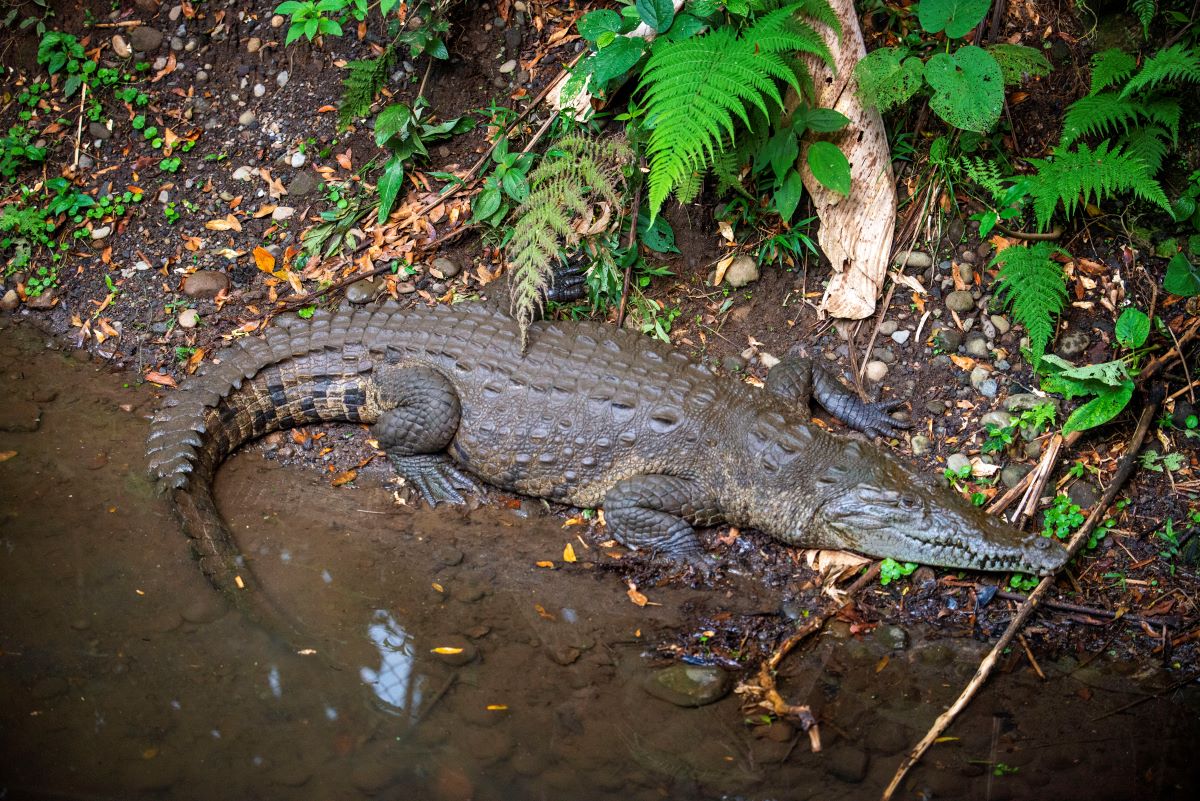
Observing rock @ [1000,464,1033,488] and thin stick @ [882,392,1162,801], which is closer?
thin stick @ [882,392,1162,801]

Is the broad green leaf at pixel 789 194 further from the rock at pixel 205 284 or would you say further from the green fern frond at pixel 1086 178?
the rock at pixel 205 284

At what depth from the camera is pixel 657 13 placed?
4.84 meters

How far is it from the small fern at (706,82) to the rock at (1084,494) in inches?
92.5

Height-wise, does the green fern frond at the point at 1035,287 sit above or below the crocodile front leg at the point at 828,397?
above

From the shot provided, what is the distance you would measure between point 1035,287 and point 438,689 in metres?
3.46

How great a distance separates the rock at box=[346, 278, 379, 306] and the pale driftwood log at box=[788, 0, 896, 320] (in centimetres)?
264

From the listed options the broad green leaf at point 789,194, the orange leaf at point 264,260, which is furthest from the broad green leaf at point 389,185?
the broad green leaf at point 789,194

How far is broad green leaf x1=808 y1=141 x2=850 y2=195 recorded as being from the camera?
15.7 ft

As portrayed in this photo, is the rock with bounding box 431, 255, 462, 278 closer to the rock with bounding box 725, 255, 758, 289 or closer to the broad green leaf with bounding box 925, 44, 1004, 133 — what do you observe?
the rock with bounding box 725, 255, 758, 289

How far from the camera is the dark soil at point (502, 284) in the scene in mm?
4297

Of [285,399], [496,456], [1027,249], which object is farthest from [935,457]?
[285,399]

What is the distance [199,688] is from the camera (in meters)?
3.85

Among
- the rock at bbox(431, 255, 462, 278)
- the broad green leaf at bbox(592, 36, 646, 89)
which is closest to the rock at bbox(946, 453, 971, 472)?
the broad green leaf at bbox(592, 36, 646, 89)

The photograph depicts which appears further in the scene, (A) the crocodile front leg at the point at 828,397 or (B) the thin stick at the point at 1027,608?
(A) the crocodile front leg at the point at 828,397
